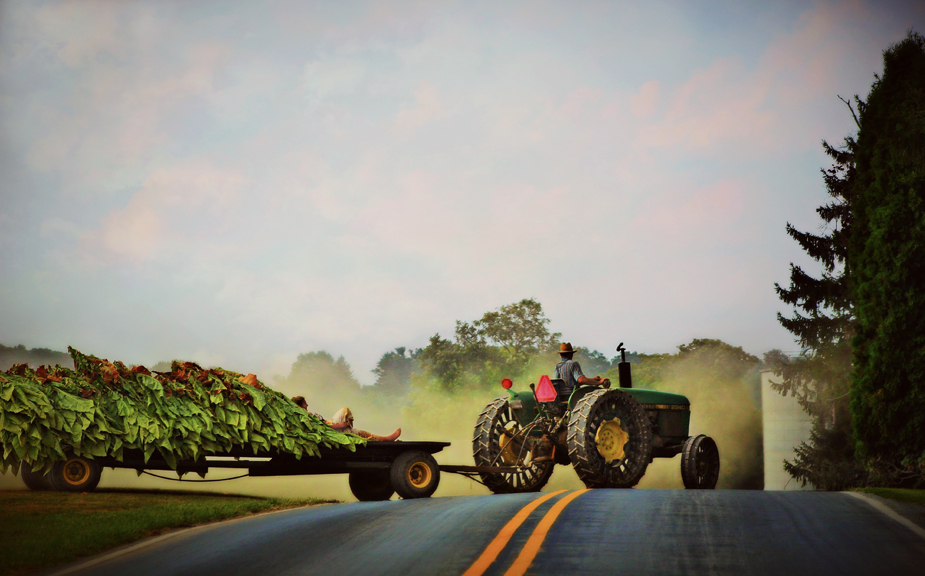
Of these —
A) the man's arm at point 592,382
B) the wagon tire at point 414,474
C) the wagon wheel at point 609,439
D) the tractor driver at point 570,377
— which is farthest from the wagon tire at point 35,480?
the man's arm at point 592,382

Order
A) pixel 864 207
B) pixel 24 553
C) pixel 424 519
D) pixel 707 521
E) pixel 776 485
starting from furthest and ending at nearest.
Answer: pixel 776 485, pixel 864 207, pixel 424 519, pixel 707 521, pixel 24 553

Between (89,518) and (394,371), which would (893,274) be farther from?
(394,371)

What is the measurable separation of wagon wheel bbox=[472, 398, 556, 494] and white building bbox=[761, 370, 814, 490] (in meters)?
24.6

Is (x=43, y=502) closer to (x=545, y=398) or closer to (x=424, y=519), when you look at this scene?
(x=424, y=519)

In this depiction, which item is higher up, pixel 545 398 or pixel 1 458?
pixel 545 398

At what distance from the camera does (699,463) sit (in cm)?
1495

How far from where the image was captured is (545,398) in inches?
527

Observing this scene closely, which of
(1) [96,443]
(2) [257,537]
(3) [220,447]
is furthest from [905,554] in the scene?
(1) [96,443]

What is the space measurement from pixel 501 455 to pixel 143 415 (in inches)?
240

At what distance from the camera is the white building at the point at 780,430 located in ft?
119

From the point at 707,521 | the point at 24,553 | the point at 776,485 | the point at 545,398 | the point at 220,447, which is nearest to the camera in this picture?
the point at 24,553

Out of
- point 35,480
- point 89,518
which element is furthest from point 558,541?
point 35,480

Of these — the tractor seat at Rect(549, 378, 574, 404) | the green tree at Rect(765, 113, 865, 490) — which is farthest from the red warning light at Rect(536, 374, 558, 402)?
the green tree at Rect(765, 113, 865, 490)

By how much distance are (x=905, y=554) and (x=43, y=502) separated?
32.8 ft
